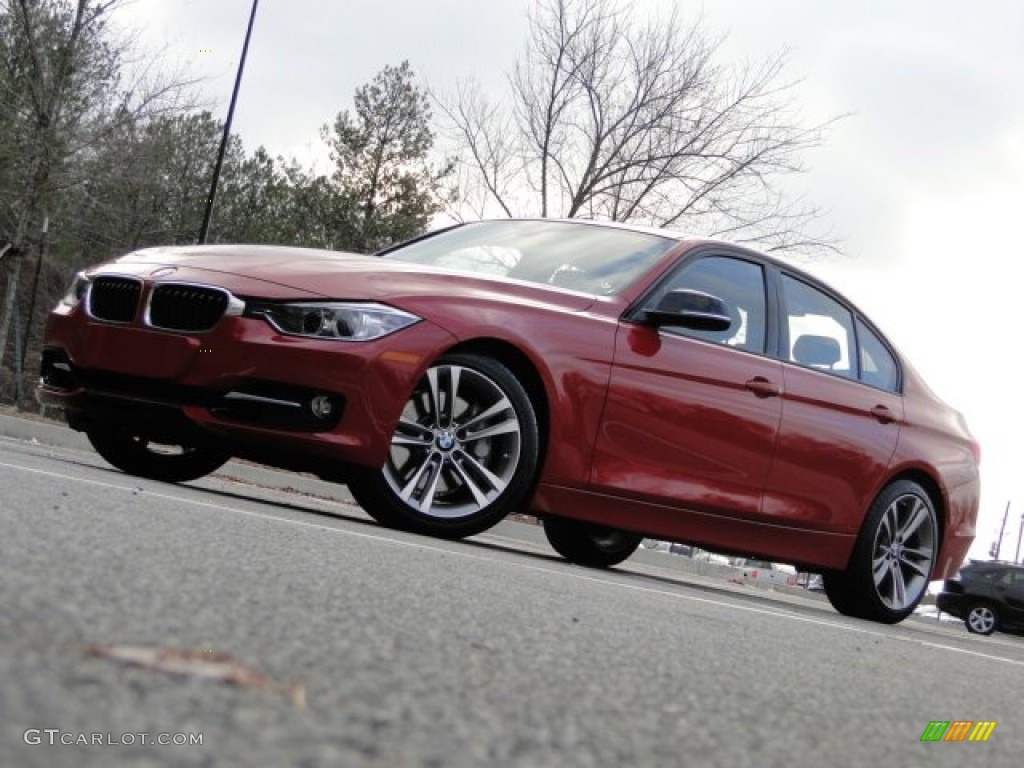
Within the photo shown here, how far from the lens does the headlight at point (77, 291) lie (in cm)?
606

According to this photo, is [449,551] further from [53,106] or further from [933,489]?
[53,106]

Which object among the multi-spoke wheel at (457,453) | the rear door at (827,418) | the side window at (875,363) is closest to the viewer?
the multi-spoke wheel at (457,453)

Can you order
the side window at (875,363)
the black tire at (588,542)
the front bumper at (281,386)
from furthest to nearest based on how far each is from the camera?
→ 1. the black tire at (588,542)
2. the side window at (875,363)
3. the front bumper at (281,386)

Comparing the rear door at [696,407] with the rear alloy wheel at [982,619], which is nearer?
the rear door at [696,407]

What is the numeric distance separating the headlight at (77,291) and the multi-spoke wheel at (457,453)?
1536 millimetres

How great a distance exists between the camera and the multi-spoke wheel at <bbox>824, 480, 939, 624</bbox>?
284 inches

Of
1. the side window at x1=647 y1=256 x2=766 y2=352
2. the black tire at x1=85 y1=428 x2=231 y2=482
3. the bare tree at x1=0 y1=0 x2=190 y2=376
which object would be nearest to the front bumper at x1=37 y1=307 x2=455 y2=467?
the black tire at x1=85 y1=428 x2=231 y2=482

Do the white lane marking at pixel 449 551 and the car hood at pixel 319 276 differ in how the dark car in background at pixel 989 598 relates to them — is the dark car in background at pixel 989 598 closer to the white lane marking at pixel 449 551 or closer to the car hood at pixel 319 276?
the white lane marking at pixel 449 551

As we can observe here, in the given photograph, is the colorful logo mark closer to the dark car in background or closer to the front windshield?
the front windshield

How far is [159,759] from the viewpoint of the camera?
1302mm

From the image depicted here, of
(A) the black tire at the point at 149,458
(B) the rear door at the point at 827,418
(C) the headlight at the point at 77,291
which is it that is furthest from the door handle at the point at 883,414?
(C) the headlight at the point at 77,291

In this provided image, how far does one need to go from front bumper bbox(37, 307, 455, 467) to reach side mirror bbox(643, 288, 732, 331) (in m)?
1.11

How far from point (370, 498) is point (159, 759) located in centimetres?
432

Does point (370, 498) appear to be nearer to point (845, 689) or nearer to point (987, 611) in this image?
point (845, 689)
